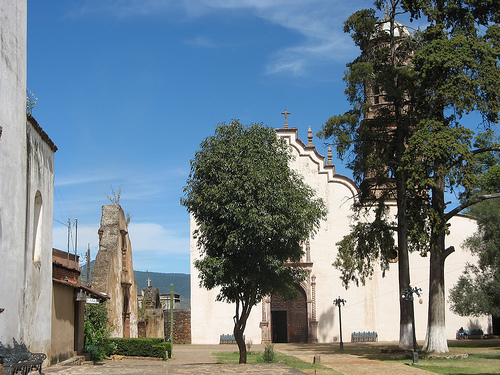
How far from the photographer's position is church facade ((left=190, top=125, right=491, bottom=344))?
34938mm

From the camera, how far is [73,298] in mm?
19344

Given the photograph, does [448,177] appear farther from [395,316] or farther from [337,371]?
[395,316]

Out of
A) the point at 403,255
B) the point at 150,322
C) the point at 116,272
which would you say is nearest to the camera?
the point at 403,255

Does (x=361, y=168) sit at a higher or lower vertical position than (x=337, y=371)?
higher

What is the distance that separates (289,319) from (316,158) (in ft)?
32.7

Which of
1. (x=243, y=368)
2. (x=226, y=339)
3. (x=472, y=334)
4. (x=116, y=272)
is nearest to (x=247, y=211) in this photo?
(x=243, y=368)

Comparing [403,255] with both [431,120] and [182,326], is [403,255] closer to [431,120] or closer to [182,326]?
[431,120]

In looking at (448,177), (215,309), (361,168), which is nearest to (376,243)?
(361,168)

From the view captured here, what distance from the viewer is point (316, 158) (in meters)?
37.1

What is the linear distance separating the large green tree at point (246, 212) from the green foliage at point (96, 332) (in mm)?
5238

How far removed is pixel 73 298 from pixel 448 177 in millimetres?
13374

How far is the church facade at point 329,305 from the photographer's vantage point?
34938 millimetres

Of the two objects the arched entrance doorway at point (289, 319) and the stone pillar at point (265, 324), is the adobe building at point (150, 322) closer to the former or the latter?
the stone pillar at point (265, 324)

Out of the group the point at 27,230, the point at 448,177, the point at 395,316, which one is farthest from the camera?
the point at 395,316
